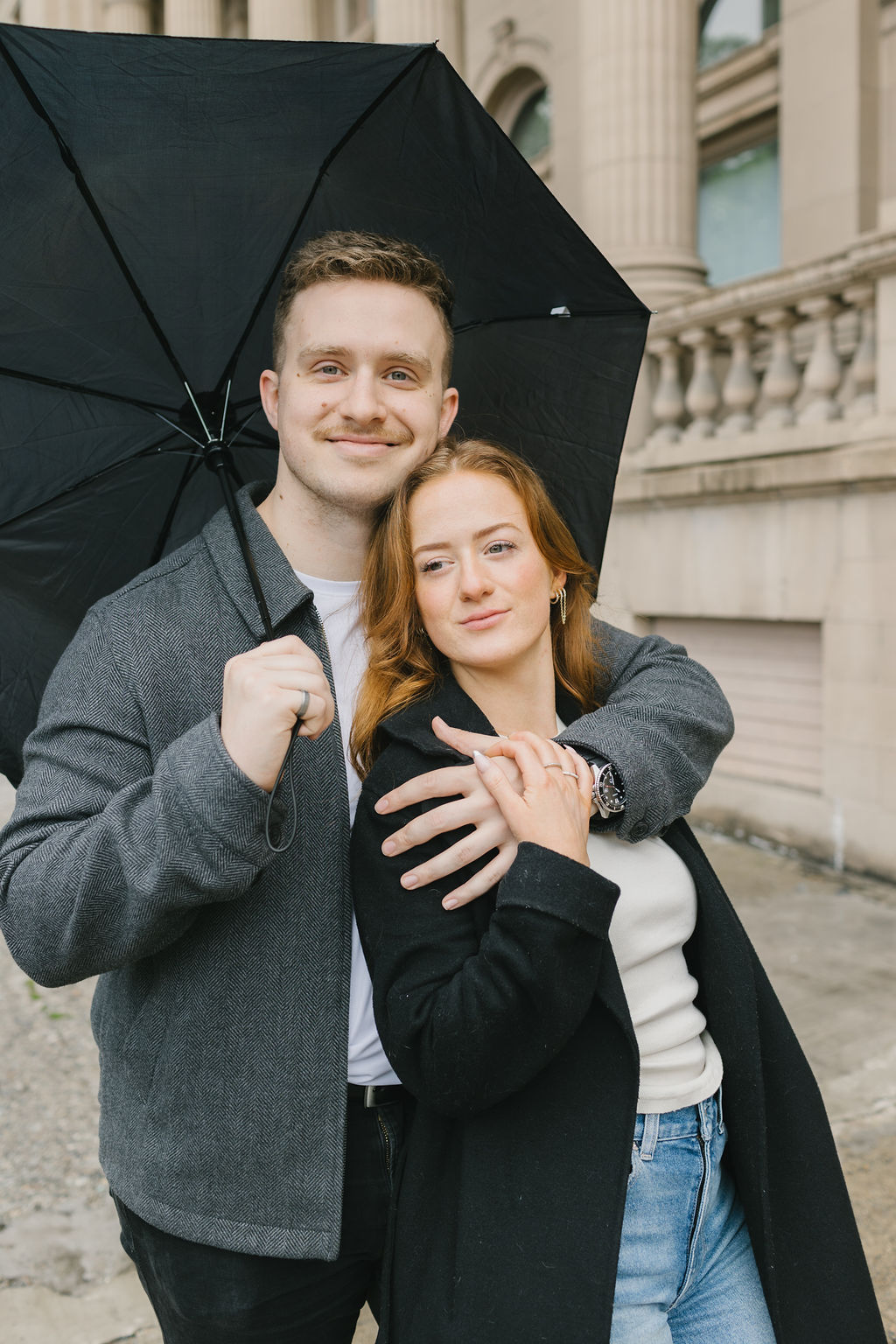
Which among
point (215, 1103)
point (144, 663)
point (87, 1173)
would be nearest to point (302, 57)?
point (144, 663)

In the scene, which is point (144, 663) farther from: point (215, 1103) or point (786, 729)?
point (786, 729)

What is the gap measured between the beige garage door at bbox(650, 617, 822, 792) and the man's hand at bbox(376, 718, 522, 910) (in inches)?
219

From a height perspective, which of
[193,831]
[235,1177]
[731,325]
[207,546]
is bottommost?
[235,1177]

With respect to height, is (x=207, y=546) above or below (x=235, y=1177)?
above

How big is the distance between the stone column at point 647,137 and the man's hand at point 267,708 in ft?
23.4

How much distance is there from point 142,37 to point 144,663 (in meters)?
1.02

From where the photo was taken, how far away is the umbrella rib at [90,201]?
1.84 meters

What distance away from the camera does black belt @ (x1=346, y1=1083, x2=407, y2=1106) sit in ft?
5.89

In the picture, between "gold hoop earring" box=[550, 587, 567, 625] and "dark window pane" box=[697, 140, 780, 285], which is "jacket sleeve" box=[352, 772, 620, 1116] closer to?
"gold hoop earring" box=[550, 587, 567, 625]

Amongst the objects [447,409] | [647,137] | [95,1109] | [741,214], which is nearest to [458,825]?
[447,409]

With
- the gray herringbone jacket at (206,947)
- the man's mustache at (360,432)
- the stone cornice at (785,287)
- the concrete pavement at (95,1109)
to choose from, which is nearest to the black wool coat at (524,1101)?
the gray herringbone jacket at (206,947)

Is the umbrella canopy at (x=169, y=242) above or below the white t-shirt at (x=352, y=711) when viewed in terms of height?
above

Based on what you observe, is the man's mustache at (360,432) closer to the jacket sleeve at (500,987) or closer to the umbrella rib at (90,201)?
the umbrella rib at (90,201)

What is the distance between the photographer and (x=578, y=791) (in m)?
1.65
